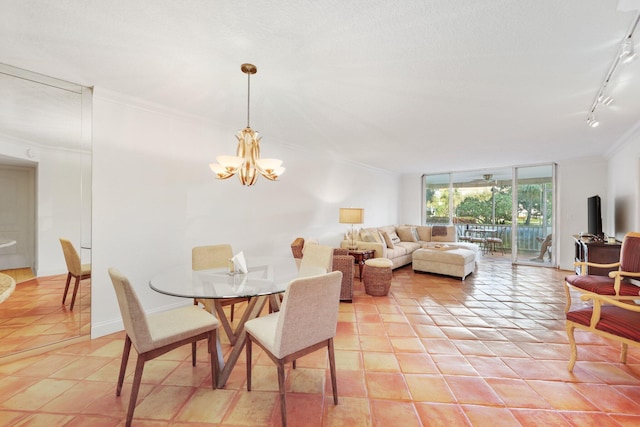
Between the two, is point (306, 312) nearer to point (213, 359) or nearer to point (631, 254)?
point (213, 359)

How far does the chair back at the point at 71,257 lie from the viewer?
2484 millimetres

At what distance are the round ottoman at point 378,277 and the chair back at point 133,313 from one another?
9.49 ft

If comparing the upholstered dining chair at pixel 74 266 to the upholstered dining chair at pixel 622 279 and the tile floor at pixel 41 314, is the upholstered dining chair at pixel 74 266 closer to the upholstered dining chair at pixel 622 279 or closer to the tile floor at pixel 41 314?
the tile floor at pixel 41 314

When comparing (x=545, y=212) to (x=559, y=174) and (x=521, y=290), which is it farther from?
(x=521, y=290)

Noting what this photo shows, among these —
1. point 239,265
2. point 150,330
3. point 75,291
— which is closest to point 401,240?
point 239,265

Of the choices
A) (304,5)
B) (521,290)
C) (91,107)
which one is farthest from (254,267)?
(521,290)

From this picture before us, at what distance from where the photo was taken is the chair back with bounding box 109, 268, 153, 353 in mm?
1479

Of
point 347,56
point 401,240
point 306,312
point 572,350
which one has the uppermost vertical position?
point 347,56

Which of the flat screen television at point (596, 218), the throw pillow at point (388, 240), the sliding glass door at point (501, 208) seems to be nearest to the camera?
the flat screen television at point (596, 218)

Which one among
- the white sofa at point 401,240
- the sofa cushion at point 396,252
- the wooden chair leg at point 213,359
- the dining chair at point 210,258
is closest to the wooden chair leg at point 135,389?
the wooden chair leg at point 213,359

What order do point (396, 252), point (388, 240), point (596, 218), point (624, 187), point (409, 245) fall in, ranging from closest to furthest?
point (624, 187) < point (596, 218) < point (396, 252) < point (388, 240) < point (409, 245)

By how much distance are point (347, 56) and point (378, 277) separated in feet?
9.44

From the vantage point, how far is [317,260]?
2650mm

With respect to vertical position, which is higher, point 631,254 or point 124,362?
point 631,254
